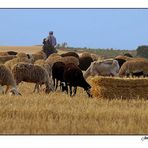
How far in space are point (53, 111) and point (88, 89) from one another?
5632mm

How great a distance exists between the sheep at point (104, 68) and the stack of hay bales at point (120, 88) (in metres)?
7.05

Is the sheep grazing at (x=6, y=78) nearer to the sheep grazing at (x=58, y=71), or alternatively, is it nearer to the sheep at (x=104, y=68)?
the sheep grazing at (x=58, y=71)

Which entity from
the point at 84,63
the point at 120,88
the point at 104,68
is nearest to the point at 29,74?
the point at 120,88

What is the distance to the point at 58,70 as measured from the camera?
66.2 ft

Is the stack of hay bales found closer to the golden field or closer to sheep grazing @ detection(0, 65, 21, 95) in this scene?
the golden field

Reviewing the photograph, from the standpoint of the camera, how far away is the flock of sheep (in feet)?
56.0

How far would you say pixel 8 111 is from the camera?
11.2 metres

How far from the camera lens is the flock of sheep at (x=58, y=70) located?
56.0 ft

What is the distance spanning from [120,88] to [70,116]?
4.64 m

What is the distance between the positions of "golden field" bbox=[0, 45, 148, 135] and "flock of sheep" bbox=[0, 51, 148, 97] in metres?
3.03

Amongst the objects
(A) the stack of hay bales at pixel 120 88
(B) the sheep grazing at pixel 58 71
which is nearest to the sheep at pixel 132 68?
(B) the sheep grazing at pixel 58 71

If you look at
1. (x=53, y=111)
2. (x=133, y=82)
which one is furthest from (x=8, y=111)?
(x=133, y=82)

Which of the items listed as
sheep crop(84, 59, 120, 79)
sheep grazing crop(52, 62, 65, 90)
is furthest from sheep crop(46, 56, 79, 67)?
sheep grazing crop(52, 62, 65, 90)

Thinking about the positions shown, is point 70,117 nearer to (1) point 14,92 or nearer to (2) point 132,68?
(1) point 14,92
